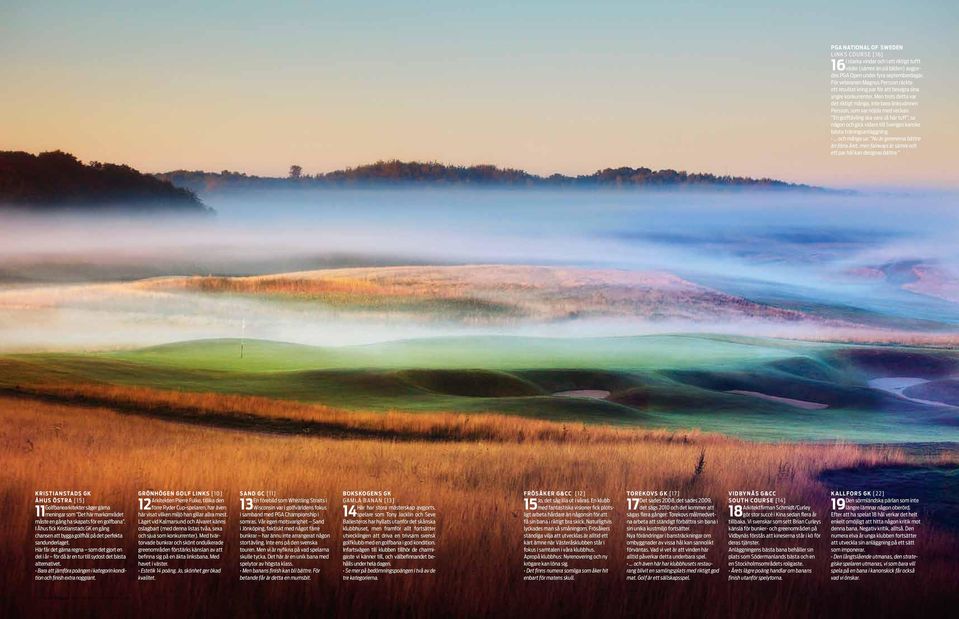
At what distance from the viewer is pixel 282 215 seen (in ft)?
40.5

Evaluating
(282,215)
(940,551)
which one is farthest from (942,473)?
(282,215)

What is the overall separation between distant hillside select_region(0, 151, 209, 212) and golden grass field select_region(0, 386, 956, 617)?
2.12 m

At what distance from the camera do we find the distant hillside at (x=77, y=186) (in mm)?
11391

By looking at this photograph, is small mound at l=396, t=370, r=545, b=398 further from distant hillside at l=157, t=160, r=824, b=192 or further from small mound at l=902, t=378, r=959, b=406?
small mound at l=902, t=378, r=959, b=406

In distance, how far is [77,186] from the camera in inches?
459

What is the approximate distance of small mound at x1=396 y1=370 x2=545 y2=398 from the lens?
41.6ft

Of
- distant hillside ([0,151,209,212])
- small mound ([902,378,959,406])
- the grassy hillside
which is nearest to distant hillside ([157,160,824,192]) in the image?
distant hillside ([0,151,209,212])

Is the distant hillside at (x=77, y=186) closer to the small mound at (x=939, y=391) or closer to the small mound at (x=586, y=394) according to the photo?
the small mound at (x=586, y=394)

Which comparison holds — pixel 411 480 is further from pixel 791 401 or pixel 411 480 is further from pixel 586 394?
pixel 791 401

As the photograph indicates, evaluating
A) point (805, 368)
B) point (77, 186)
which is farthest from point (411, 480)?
point (805, 368)

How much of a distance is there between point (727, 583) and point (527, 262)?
17.0ft

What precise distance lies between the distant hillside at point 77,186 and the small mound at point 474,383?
3313mm

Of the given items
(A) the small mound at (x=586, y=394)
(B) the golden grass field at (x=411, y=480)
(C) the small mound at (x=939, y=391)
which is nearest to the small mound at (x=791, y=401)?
(C) the small mound at (x=939, y=391)

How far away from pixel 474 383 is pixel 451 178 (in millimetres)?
2692
